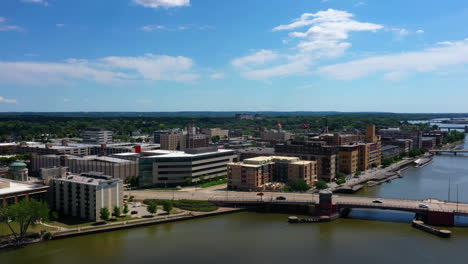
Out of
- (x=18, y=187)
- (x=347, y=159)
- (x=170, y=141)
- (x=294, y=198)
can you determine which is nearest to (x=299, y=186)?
(x=294, y=198)

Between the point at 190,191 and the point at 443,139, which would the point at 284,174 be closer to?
the point at 190,191

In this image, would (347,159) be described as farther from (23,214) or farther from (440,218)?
(23,214)

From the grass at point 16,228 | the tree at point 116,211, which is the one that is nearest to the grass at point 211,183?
the tree at point 116,211

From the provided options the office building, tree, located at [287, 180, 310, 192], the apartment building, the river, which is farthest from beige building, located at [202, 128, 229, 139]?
the river

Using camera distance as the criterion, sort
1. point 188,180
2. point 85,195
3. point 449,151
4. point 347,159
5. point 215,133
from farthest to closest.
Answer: point 215,133 → point 449,151 → point 347,159 → point 188,180 → point 85,195

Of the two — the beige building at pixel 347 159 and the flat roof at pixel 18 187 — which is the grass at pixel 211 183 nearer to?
the beige building at pixel 347 159
